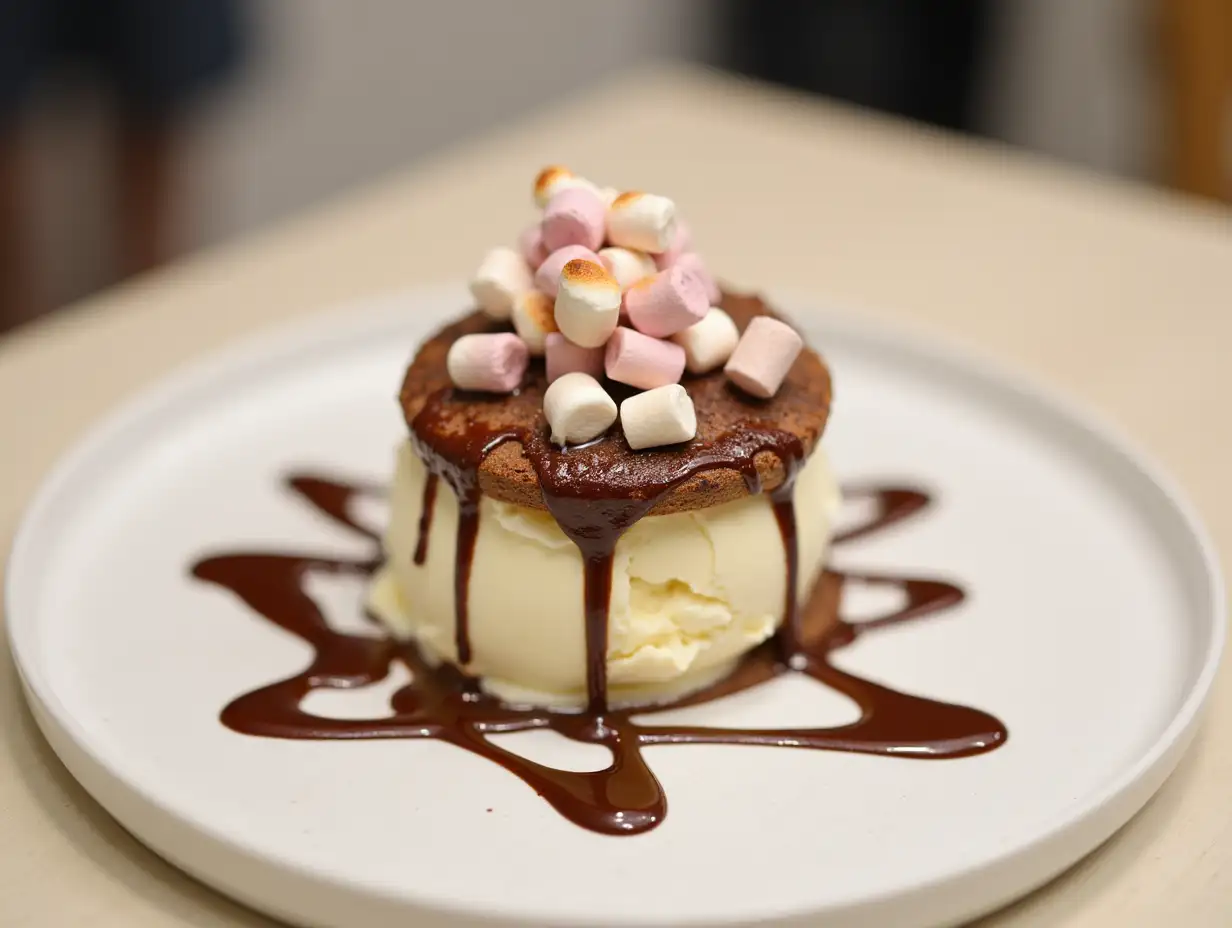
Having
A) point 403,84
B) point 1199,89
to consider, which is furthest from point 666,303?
point 403,84

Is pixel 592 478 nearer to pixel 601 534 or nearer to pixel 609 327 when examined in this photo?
pixel 601 534

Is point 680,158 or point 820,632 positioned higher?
point 680,158

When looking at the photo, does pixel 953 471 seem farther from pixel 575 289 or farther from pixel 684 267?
pixel 575 289

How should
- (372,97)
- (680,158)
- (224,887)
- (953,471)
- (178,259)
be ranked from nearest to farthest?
(224,887) < (953,471) < (680,158) < (178,259) < (372,97)

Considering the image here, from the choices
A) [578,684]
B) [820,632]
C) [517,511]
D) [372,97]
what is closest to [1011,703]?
[820,632]

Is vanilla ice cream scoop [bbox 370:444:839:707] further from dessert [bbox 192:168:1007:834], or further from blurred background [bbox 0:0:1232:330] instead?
blurred background [bbox 0:0:1232:330]

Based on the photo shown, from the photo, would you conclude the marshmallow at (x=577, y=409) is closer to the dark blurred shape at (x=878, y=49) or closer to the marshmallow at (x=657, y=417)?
the marshmallow at (x=657, y=417)

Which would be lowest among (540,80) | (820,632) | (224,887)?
(224,887)
